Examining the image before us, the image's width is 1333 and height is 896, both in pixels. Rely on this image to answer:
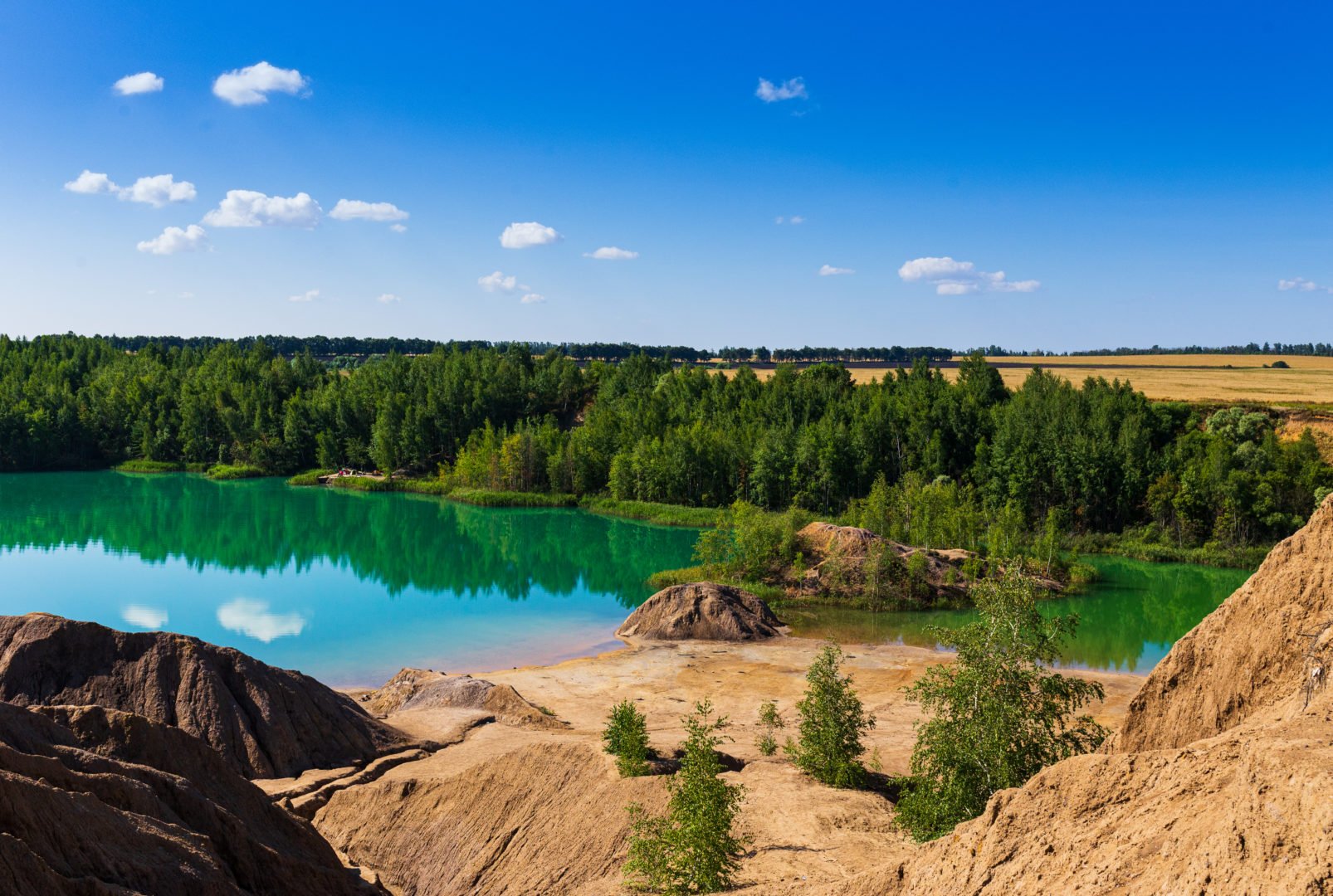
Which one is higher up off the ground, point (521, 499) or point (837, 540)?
point (837, 540)

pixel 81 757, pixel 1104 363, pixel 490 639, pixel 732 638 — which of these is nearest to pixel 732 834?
pixel 81 757

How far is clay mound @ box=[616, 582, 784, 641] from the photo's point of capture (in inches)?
1697

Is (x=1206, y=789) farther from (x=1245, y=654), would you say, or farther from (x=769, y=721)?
(x=769, y=721)

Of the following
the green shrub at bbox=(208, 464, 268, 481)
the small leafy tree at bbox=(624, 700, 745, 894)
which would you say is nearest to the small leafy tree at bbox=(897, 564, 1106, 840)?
the small leafy tree at bbox=(624, 700, 745, 894)

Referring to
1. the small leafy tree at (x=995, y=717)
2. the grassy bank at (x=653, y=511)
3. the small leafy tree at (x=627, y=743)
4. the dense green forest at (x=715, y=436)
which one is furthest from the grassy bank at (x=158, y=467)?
the small leafy tree at (x=995, y=717)

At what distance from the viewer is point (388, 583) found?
56469mm

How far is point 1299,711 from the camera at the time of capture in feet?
43.4

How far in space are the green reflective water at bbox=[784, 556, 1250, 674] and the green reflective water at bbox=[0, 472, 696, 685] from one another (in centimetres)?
1150

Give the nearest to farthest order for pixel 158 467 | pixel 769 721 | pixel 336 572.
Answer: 1. pixel 769 721
2. pixel 336 572
3. pixel 158 467

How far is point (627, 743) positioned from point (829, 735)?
4.87 m

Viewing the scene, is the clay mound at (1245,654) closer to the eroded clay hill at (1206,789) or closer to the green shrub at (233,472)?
the eroded clay hill at (1206,789)

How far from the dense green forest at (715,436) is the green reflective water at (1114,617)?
5.53m

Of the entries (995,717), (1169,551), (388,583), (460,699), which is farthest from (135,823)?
(1169,551)

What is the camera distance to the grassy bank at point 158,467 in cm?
10785
